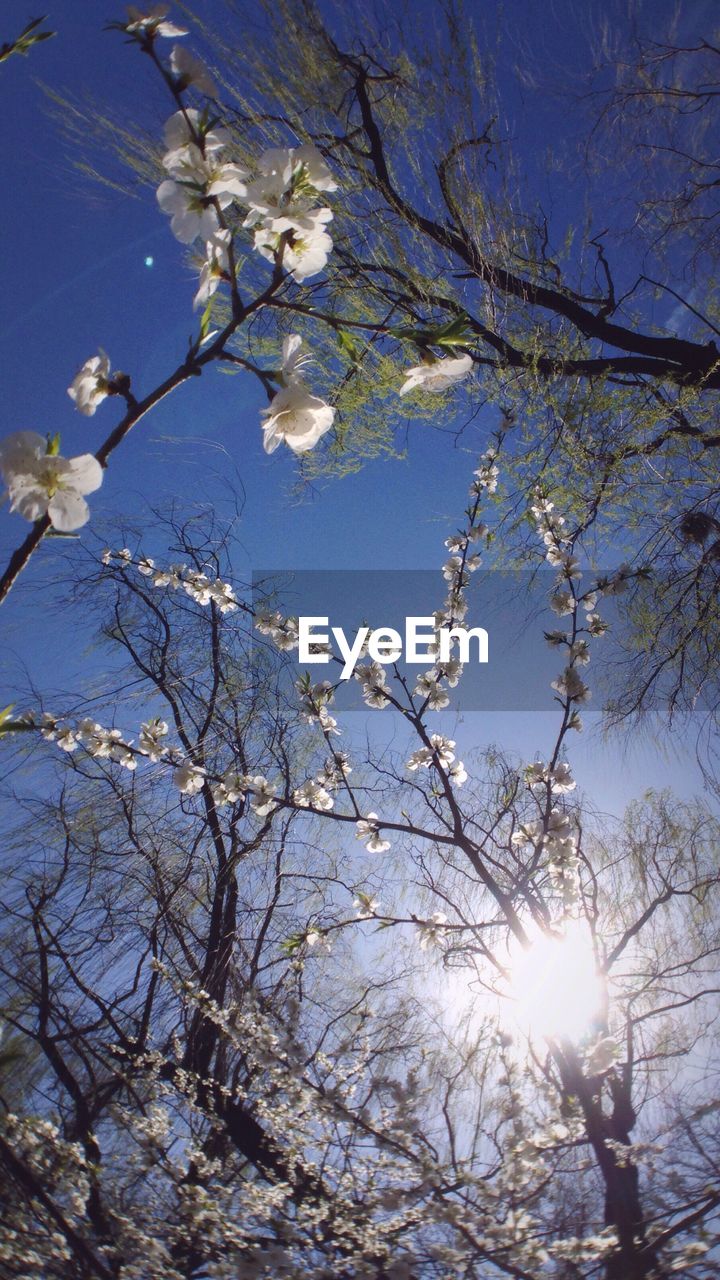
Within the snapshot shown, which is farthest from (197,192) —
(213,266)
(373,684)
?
(373,684)

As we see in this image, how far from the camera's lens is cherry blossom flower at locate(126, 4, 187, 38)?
0.78 meters

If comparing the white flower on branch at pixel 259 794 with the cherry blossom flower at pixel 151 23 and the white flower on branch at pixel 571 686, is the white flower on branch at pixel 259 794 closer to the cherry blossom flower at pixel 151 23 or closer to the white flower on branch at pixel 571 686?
the white flower on branch at pixel 571 686

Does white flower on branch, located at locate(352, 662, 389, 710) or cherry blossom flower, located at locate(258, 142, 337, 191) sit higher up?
white flower on branch, located at locate(352, 662, 389, 710)

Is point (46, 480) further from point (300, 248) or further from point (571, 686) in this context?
point (571, 686)

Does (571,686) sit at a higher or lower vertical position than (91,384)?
higher

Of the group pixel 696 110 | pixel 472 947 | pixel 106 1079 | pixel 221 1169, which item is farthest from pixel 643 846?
pixel 696 110

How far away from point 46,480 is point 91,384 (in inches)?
7.6

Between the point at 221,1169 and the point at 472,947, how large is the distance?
0.93 m

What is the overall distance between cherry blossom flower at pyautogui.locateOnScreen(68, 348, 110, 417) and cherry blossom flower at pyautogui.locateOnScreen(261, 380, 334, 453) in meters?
0.20

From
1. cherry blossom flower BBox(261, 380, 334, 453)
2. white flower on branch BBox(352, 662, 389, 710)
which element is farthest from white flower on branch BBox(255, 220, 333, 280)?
white flower on branch BBox(352, 662, 389, 710)

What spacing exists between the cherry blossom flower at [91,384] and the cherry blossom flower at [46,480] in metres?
0.16

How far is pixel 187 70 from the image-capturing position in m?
0.80

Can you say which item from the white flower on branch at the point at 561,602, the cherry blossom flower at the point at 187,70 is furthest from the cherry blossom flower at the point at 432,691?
the cherry blossom flower at the point at 187,70

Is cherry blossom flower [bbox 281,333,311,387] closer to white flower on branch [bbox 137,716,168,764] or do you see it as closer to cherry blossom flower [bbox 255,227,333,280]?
cherry blossom flower [bbox 255,227,333,280]
